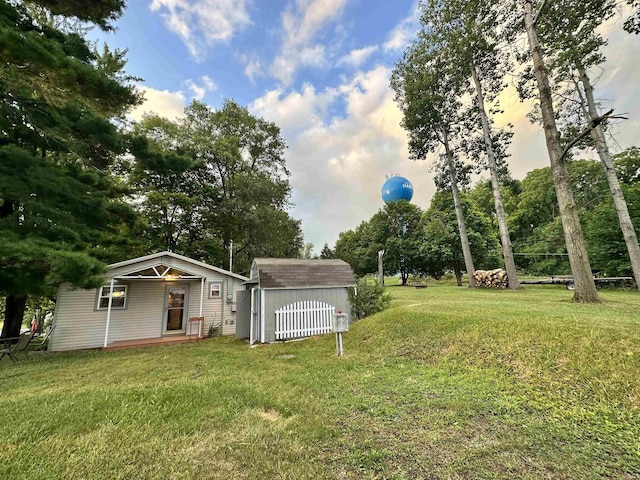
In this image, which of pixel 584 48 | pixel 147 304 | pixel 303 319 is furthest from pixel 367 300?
pixel 584 48

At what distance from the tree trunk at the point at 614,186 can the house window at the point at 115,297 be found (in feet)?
66.5

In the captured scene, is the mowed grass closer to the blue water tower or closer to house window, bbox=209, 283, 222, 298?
house window, bbox=209, 283, 222, 298

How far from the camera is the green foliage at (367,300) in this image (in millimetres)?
→ 9531

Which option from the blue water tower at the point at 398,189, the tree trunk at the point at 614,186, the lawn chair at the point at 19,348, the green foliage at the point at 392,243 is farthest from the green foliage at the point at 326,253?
the lawn chair at the point at 19,348

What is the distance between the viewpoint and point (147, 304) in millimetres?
11102

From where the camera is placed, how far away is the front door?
1157cm

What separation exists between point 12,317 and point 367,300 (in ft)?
44.4

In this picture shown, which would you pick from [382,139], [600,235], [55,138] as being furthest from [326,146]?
[600,235]

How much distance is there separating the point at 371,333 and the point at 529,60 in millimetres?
13778

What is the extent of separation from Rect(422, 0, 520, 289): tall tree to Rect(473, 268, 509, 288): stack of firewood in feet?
3.71

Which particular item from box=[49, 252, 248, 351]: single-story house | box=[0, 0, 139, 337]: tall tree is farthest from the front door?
box=[0, 0, 139, 337]: tall tree

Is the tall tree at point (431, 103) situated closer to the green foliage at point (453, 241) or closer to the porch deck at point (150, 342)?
the green foliage at point (453, 241)

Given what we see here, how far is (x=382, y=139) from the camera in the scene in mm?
16172

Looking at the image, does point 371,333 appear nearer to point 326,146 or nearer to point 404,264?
point 326,146
